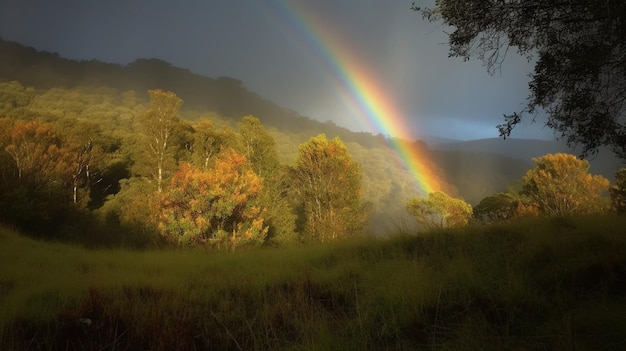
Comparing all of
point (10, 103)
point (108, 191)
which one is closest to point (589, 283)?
point (108, 191)

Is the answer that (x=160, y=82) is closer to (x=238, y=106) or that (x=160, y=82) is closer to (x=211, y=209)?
(x=238, y=106)

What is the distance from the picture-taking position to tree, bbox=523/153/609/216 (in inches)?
1363

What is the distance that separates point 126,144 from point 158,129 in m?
16.4

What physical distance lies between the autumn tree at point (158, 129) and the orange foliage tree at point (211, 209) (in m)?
13.1

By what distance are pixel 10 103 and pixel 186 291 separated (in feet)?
229

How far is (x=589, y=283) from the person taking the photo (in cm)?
409

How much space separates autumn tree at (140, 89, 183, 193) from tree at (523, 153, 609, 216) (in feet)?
119

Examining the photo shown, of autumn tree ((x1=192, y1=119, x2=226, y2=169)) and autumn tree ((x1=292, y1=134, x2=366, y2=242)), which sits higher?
autumn tree ((x1=192, y1=119, x2=226, y2=169))

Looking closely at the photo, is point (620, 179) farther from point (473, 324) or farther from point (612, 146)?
point (473, 324)

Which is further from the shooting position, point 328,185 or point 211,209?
point 328,185

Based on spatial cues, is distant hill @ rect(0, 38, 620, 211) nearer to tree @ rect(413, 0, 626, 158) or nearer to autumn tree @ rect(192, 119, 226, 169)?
autumn tree @ rect(192, 119, 226, 169)

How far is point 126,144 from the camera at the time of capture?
46.1m

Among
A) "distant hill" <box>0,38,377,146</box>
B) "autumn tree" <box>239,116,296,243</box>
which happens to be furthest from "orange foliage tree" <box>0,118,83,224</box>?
"distant hill" <box>0,38,377,146</box>

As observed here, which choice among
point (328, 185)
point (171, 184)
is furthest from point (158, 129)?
point (328, 185)
